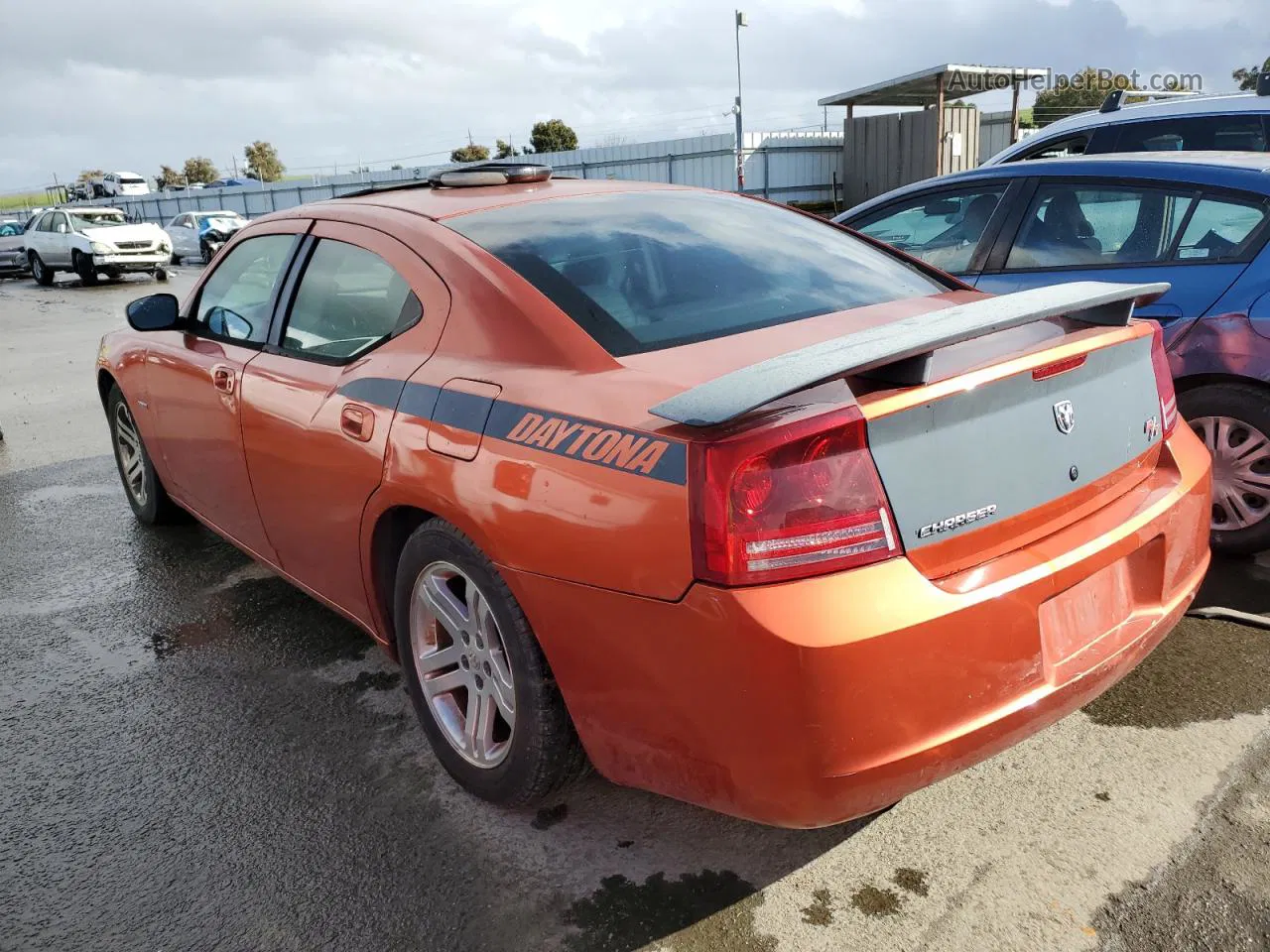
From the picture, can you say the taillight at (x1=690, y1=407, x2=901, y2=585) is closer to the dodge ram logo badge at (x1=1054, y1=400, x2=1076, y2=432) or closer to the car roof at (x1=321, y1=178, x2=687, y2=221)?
the dodge ram logo badge at (x1=1054, y1=400, x2=1076, y2=432)

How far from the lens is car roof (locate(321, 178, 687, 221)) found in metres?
2.95

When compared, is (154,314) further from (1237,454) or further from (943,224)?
(1237,454)

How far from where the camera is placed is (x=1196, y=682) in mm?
3012

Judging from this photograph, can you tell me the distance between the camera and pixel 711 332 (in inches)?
→ 94.7

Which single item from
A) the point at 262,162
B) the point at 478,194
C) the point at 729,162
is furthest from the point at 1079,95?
the point at 262,162

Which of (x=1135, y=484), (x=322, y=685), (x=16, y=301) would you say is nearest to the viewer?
(x=1135, y=484)

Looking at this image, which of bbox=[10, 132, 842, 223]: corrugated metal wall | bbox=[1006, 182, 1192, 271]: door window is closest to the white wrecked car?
bbox=[10, 132, 842, 223]: corrugated metal wall

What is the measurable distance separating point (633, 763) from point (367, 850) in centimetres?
80

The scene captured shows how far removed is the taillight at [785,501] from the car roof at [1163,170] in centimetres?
280

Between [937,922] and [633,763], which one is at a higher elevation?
[633,763]

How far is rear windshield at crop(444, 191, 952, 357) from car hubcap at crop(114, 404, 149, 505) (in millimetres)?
2817

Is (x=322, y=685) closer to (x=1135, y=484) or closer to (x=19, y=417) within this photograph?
(x=1135, y=484)

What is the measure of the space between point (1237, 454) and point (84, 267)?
73.8 feet

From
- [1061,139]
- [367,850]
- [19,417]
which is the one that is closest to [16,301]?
[19,417]
